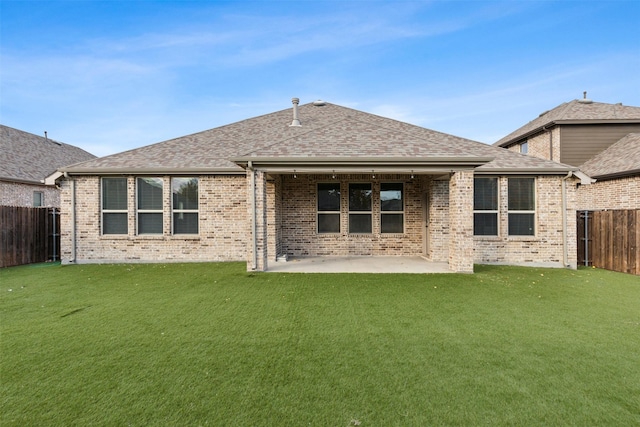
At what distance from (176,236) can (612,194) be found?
16.5 meters

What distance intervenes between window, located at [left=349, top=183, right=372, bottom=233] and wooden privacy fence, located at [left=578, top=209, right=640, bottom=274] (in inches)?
258

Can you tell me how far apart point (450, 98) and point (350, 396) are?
20.3m

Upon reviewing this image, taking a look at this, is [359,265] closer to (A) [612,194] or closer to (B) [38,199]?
(A) [612,194]

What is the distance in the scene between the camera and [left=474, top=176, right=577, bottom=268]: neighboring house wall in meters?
9.13

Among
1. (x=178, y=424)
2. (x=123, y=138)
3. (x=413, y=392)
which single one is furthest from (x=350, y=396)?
(x=123, y=138)

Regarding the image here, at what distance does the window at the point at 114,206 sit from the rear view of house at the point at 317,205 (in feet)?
0.11

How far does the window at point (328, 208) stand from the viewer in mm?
10758

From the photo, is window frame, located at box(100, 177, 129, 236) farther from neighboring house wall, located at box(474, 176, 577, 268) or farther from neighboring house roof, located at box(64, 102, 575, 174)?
neighboring house wall, located at box(474, 176, 577, 268)

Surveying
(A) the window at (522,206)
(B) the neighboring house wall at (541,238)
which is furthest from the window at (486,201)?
(A) the window at (522,206)

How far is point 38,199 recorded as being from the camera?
16359 millimetres

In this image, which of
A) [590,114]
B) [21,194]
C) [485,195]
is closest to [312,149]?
[485,195]

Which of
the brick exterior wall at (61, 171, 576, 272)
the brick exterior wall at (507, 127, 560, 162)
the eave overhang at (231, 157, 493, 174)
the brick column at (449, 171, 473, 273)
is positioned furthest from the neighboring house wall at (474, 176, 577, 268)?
the brick exterior wall at (507, 127, 560, 162)

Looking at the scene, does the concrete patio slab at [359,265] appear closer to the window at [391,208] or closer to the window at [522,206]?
the window at [391,208]

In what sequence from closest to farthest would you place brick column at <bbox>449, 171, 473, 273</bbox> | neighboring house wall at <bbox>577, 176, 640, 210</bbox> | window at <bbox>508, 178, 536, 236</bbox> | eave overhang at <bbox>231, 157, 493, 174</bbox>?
eave overhang at <bbox>231, 157, 493, 174</bbox> → brick column at <bbox>449, 171, 473, 273</bbox> → window at <bbox>508, 178, 536, 236</bbox> → neighboring house wall at <bbox>577, 176, 640, 210</bbox>
